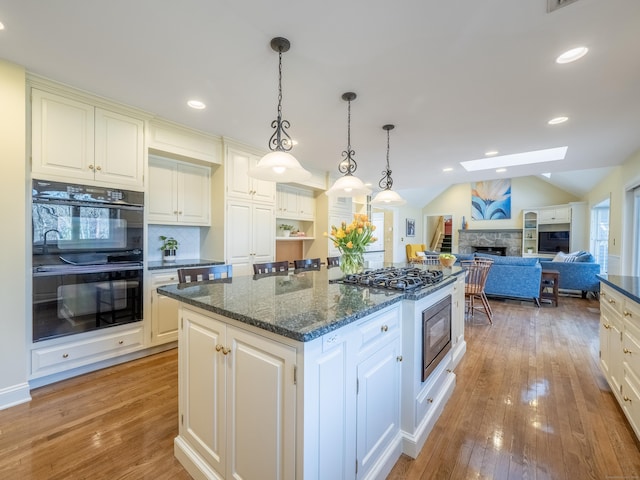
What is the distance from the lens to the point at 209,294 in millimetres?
1525

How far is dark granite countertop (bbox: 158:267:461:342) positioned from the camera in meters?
1.04

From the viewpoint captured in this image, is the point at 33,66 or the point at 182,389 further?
the point at 33,66

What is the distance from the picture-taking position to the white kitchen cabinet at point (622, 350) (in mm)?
1669

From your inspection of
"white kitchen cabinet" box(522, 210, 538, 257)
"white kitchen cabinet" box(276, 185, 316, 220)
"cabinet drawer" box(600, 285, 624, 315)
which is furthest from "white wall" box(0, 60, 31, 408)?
"white kitchen cabinet" box(522, 210, 538, 257)

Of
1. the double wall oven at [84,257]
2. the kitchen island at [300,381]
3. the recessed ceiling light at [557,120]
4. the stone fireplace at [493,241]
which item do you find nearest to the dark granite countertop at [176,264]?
the double wall oven at [84,257]

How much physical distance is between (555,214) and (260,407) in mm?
9988

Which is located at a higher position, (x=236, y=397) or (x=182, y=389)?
(x=236, y=397)

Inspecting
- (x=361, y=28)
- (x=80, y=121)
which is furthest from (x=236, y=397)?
(x=80, y=121)

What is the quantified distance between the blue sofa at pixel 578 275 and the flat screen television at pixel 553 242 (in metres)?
3.02

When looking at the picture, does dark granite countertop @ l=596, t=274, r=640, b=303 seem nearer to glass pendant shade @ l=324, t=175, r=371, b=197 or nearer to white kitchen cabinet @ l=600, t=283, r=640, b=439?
white kitchen cabinet @ l=600, t=283, r=640, b=439

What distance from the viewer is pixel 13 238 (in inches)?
79.5

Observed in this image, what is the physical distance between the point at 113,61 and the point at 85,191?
3.56 feet

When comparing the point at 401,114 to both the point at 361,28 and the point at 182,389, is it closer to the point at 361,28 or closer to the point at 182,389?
the point at 361,28

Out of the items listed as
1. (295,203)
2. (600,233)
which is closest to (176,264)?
(295,203)
